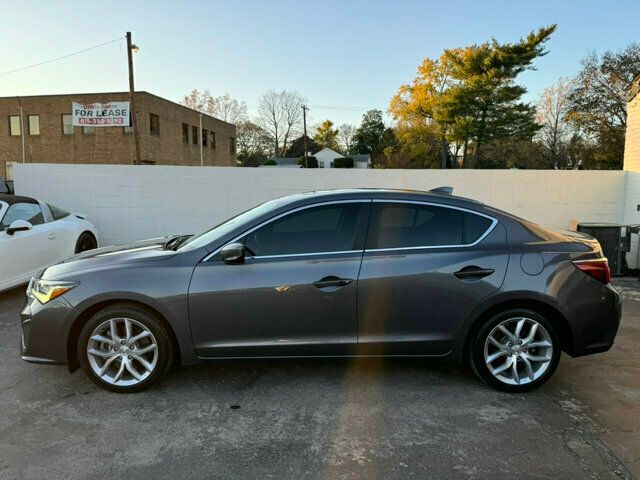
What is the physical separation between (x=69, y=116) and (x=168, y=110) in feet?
20.7

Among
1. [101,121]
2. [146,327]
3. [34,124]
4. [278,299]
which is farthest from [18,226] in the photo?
[34,124]

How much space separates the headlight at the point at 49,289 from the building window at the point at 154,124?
28999mm

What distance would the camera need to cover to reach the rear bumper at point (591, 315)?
348 centimetres

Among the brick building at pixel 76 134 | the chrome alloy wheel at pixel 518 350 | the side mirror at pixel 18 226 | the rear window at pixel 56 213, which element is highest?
the brick building at pixel 76 134

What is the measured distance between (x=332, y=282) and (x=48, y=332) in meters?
2.11

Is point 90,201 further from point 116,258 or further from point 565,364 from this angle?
point 565,364

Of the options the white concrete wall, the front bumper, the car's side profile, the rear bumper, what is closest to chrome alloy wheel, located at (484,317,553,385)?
the car's side profile

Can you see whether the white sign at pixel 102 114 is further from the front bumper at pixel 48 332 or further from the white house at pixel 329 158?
the white house at pixel 329 158

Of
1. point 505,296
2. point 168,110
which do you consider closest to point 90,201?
point 505,296

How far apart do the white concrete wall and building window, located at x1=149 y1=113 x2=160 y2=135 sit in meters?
22.0

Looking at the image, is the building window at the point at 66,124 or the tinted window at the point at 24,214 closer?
the tinted window at the point at 24,214

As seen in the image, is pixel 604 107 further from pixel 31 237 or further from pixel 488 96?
pixel 31 237

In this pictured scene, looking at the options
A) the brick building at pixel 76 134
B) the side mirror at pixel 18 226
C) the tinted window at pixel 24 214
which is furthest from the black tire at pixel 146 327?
the brick building at pixel 76 134

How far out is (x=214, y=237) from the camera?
362 cm
